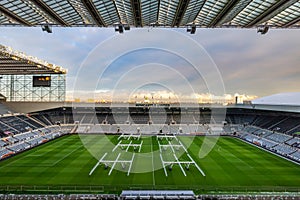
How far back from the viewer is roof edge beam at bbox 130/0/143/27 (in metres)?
14.4

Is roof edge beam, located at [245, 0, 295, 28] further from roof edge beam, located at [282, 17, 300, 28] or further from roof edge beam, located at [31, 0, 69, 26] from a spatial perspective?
roof edge beam, located at [31, 0, 69, 26]

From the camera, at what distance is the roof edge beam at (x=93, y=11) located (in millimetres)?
14156

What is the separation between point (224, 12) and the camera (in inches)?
625

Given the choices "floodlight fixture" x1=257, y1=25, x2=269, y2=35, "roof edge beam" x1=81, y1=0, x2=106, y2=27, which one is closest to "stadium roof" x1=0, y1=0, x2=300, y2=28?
"roof edge beam" x1=81, y1=0, x2=106, y2=27

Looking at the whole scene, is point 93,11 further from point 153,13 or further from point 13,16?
point 13,16

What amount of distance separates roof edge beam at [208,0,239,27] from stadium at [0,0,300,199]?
8cm

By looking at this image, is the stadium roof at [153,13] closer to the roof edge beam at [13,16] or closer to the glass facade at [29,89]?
the roof edge beam at [13,16]

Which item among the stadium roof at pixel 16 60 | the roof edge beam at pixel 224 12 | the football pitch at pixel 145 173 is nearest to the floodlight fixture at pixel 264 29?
the roof edge beam at pixel 224 12

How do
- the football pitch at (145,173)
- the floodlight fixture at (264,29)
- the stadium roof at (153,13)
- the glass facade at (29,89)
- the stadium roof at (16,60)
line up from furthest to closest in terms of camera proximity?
the glass facade at (29,89) < the stadium roof at (16,60) < the football pitch at (145,173) < the floodlight fixture at (264,29) < the stadium roof at (153,13)

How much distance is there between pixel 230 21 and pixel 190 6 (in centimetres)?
488

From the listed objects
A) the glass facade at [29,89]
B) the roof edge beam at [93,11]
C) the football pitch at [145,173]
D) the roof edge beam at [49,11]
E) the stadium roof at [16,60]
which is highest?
the stadium roof at [16,60]

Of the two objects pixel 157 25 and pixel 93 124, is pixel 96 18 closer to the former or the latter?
pixel 157 25

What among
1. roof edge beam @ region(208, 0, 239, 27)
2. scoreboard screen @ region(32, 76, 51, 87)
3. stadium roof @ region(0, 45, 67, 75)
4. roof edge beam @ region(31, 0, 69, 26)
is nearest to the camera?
roof edge beam @ region(31, 0, 69, 26)

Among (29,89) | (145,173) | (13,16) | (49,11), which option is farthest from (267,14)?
(29,89)
